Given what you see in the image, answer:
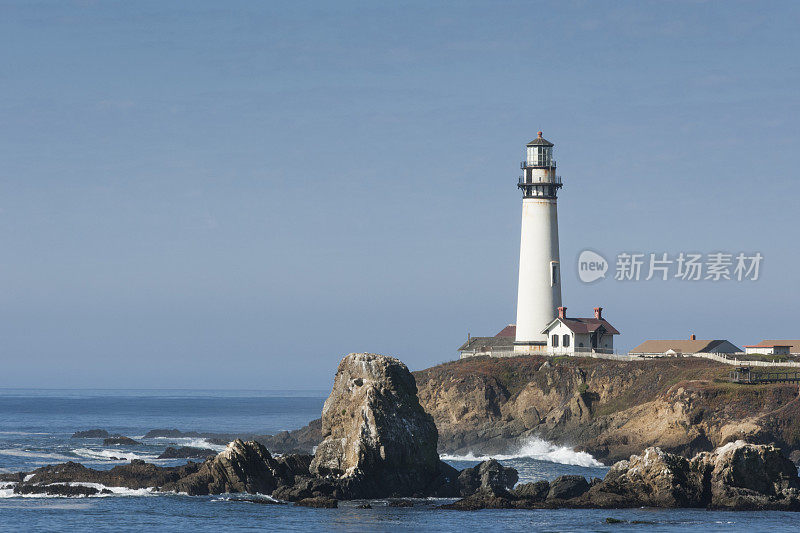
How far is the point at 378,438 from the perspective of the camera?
56.6 metres

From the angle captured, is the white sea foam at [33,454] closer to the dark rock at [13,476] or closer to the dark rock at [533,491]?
the dark rock at [13,476]

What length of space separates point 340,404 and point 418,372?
4551 cm

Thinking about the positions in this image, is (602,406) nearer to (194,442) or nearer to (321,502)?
(194,442)

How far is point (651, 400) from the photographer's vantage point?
84750 millimetres

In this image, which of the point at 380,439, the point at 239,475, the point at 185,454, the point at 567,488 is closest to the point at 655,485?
the point at 567,488

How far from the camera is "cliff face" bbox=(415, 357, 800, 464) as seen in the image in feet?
252

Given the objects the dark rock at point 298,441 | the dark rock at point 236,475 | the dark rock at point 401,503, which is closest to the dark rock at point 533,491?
the dark rock at point 401,503

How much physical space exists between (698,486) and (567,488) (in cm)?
625

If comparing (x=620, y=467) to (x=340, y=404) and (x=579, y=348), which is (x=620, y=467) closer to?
(x=340, y=404)

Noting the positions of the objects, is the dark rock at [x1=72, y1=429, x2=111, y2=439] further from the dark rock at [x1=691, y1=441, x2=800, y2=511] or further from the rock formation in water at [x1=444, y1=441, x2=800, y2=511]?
the dark rock at [x1=691, y1=441, x2=800, y2=511]

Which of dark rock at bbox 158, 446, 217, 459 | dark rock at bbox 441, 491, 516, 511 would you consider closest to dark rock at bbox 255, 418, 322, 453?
dark rock at bbox 158, 446, 217, 459

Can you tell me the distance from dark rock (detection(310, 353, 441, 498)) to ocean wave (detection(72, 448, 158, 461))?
1114 inches

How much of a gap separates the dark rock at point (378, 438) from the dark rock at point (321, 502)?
1.96 meters

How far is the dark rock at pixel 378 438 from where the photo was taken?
56.6 metres
